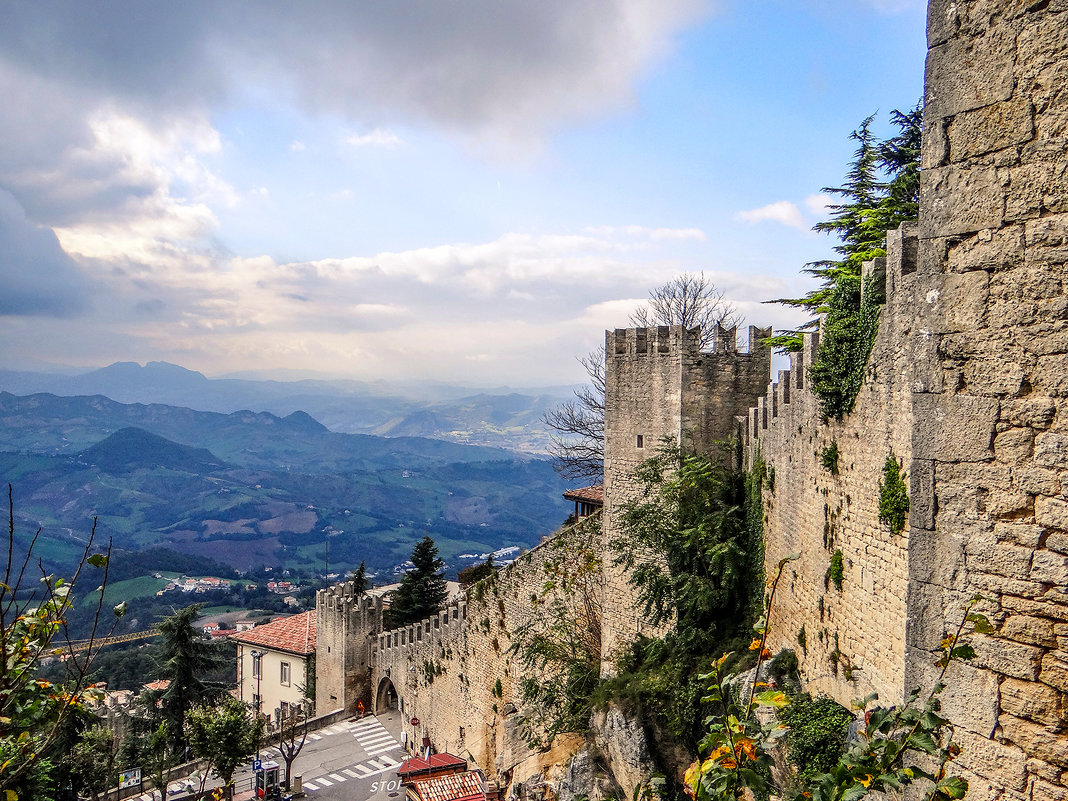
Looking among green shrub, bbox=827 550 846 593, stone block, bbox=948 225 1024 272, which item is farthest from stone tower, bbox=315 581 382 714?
stone block, bbox=948 225 1024 272

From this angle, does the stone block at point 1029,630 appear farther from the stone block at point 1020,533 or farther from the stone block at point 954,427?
the stone block at point 954,427

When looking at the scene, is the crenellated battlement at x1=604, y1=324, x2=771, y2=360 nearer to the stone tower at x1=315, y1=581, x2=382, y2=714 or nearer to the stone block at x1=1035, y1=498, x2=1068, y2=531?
the stone block at x1=1035, y1=498, x2=1068, y2=531

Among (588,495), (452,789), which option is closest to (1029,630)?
(452,789)

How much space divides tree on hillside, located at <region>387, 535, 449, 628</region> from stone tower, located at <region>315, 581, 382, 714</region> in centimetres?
388

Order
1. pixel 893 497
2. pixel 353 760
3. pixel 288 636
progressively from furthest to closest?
pixel 288 636
pixel 353 760
pixel 893 497

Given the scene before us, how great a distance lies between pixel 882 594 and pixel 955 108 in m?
5.99

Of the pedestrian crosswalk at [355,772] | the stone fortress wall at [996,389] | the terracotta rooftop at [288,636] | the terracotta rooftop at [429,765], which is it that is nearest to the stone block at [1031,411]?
the stone fortress wall at [996,389]

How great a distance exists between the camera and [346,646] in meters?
35.1

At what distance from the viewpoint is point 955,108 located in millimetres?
3588

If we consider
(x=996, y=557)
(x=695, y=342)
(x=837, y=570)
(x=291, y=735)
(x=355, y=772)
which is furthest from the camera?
(x=291, y=735)

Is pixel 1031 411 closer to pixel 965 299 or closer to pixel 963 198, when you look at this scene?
pixel 965 299

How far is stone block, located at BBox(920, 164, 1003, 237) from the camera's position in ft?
11.3

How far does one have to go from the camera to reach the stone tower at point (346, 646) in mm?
35062

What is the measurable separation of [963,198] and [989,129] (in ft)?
1.09
